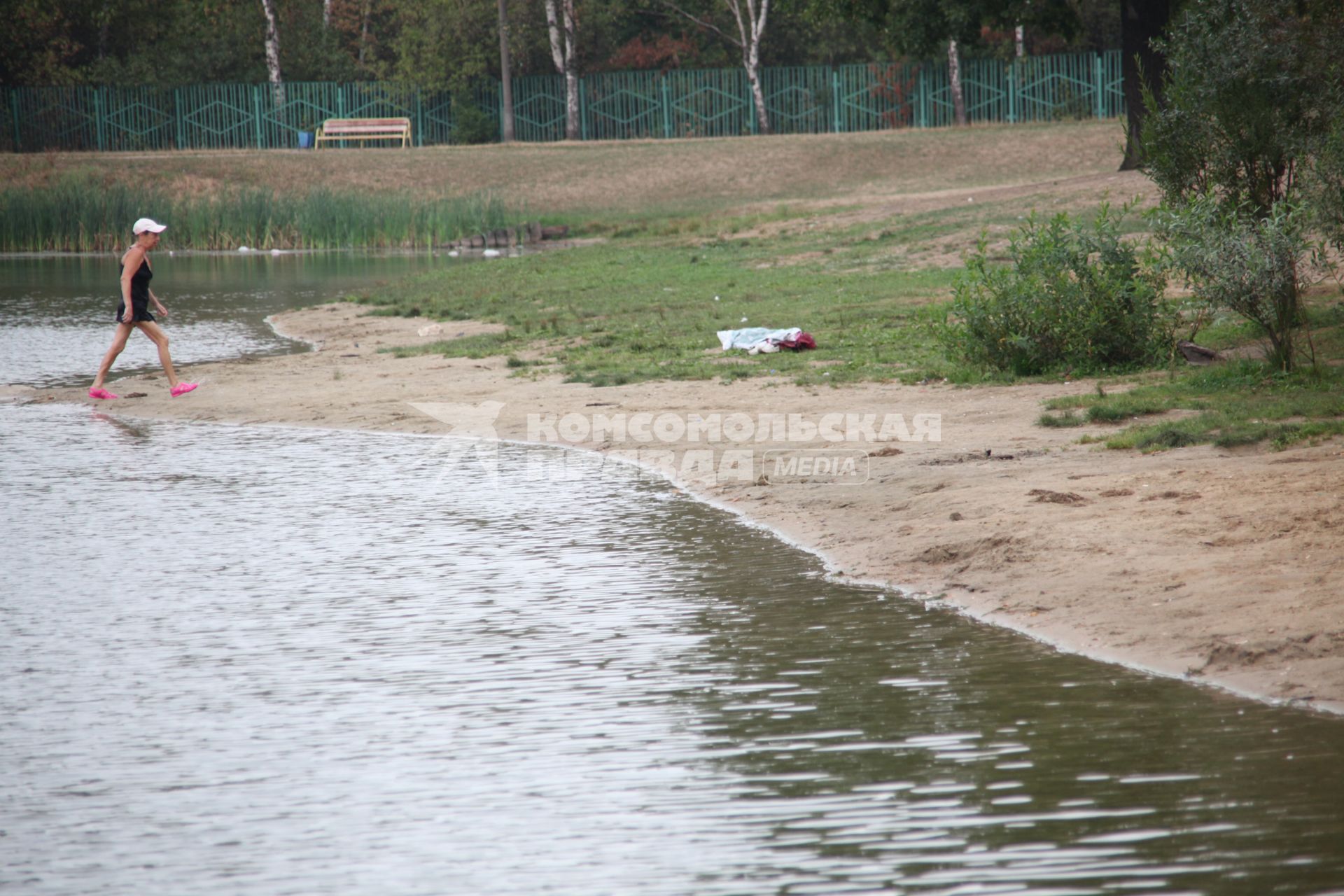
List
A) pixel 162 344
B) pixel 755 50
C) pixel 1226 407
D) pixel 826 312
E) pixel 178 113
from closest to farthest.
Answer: pixel 1226 407 < pixel 162 344 < pixel 826 312 < pixel 755 50 < pixel 178 113

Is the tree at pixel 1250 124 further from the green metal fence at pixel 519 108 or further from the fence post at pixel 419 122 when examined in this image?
the fence post at pixel 419 122

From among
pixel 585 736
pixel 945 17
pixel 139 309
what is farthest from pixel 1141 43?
pixel 585 736

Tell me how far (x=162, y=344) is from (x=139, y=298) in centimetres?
57

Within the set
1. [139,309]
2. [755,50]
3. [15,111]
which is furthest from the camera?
[15,111]

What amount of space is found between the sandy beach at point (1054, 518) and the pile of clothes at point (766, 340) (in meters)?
1.59

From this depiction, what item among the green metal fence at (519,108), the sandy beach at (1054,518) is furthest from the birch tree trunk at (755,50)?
the sandy beach at (1054,518)

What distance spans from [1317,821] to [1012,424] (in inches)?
258

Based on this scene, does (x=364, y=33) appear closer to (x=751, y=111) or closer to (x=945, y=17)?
(x=751, y=111)

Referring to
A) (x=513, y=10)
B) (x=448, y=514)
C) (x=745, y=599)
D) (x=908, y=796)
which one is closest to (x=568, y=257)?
(x=448, y=514)

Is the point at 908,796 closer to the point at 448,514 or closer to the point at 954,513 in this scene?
the point at 954,513

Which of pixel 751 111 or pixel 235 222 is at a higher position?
pixel 751 111

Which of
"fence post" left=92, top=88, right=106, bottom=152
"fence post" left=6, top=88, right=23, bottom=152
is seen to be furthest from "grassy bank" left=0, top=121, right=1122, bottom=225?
"fence post" left=6, top=88, right=23, bottom=152

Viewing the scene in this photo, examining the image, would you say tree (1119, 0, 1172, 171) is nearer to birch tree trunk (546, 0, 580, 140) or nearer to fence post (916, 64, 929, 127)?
fence post (916, 64, 929, 127)

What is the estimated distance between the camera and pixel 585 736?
19.0ft
